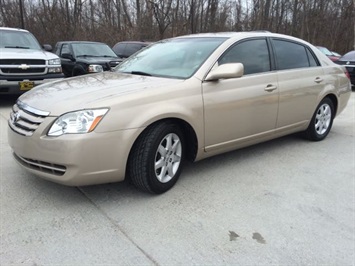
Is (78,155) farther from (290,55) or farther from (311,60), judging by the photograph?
(311,60)

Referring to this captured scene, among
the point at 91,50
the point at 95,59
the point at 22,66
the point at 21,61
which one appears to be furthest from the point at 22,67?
the point at 91,50

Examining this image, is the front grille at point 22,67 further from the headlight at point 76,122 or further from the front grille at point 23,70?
the headlight at point 76,122

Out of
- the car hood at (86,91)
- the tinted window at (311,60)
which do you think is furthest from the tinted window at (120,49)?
the car hood at (86,91)

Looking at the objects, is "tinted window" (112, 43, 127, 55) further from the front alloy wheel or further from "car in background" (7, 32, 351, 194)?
the front alloy wheel

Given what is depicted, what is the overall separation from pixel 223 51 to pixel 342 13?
30.1 metres

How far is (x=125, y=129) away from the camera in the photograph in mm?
3082

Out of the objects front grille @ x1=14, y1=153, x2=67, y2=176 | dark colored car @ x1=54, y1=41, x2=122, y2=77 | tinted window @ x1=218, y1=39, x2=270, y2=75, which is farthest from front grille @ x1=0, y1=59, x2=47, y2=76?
tinted window @ x1=218, y1=39, x2=270, y2=75

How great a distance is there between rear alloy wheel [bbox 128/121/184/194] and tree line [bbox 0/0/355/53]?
2236cm

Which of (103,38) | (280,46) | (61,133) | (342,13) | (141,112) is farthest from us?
(342,13)

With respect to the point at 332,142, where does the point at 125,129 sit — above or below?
above

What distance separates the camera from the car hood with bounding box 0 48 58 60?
7461mm

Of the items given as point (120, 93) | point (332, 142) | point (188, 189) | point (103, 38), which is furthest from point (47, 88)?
point (103, 38)

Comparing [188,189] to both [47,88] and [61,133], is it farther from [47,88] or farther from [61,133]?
[47,88]

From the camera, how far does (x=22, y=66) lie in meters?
7.50
